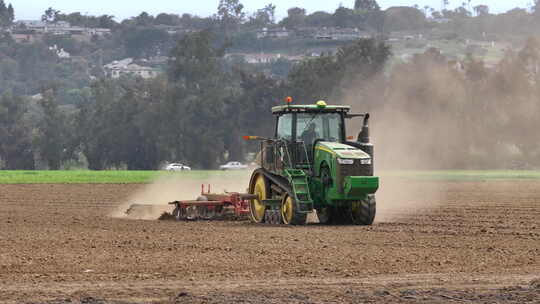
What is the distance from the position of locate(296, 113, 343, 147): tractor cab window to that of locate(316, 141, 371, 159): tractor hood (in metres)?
0.49

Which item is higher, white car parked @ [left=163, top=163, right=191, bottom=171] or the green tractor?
the green tractor

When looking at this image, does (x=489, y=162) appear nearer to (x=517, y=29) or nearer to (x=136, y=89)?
(x=517, y=29)

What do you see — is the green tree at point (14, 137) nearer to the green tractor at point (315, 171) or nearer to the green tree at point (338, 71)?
the green tree at point (338, 71)

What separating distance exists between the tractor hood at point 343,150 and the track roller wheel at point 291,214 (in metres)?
1.32

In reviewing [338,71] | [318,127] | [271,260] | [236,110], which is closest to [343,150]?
[318,127]

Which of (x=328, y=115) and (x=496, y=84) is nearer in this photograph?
(x=328, y=115)

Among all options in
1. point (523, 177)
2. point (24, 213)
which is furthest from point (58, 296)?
point (523, 177)

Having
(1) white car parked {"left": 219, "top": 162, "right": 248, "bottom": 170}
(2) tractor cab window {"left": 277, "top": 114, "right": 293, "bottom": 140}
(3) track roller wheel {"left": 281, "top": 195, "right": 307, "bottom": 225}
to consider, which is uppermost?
(2) tractor cab window {"left": 277, "top": 114, "right": 293, "bottom": 140}

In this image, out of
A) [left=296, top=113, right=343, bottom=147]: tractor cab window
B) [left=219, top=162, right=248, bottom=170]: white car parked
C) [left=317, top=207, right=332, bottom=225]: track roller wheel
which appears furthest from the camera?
[left=219, top=162, right=248, bottom=170]: white car parked

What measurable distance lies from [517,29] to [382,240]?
59.2 meters

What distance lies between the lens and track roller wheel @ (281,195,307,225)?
72.2ft

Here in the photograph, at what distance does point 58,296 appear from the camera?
1236 cm

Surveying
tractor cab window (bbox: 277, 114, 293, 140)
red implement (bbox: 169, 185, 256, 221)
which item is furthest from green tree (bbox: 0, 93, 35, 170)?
tractor cab window (bbox: 277, 114, 293, 140)

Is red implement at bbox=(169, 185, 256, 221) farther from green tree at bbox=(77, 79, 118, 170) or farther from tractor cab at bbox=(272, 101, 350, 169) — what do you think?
green tree at bbox=(77, 79, 118, 170)
